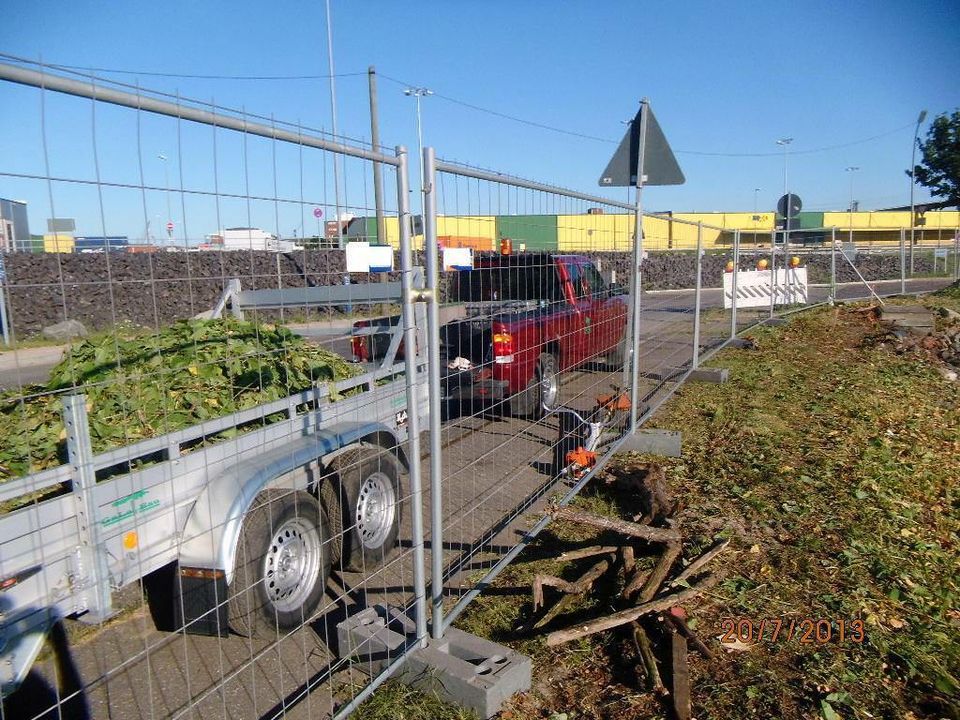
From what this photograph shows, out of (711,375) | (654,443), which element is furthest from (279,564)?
Result: (711,375)

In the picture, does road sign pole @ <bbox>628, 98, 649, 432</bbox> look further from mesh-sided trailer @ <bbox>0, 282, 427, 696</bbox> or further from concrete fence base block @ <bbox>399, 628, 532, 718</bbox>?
concrete fence base block @ <bbox>399, 628, 532, 718</bbox>

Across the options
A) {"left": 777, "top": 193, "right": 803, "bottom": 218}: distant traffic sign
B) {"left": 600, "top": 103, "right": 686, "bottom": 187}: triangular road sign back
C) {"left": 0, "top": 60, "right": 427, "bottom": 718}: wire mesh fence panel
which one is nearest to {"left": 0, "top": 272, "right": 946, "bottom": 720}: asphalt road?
{"left": 0, "top": 60, "right": 427, "bottom": 718}: wire mesh fence panel

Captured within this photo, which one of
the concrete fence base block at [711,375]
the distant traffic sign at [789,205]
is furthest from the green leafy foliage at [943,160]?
the concrete fence base block at [711,375]

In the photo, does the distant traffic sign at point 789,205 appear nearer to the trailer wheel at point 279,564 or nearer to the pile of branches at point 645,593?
the pile of branches at point 645,593

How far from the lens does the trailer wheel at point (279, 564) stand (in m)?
3.34

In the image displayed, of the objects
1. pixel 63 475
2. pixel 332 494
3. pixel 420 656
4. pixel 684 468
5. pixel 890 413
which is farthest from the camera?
pixel 890 413

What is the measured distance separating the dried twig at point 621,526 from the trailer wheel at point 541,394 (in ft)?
2.58

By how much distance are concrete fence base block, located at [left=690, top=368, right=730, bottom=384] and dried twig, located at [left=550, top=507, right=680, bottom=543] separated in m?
4.98

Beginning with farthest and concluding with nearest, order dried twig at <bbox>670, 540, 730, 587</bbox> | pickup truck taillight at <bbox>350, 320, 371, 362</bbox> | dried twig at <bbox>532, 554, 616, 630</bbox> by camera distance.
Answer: pickup truck taillight at <bbox>350, 320, 371, 362</bbox>
dried twig at <bbox>670, 540, 730, 587</bbox>
dried twig at <bbox>532, 554, 616, 630</bbox>

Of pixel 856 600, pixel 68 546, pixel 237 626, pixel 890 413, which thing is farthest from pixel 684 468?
pixel 68 546

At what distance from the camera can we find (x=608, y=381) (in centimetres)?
652

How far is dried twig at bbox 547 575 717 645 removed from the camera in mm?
3336

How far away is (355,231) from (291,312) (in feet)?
6.66

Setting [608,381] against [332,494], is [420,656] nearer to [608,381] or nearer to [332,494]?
[332,494]
